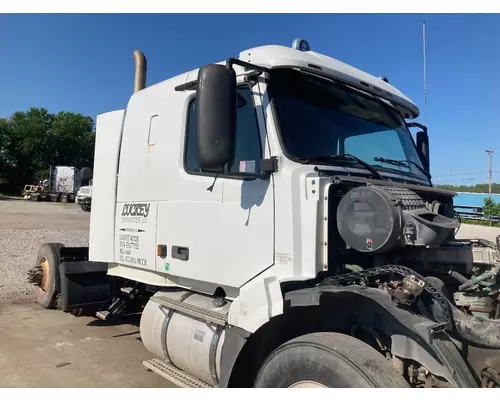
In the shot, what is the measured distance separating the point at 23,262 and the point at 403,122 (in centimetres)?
963

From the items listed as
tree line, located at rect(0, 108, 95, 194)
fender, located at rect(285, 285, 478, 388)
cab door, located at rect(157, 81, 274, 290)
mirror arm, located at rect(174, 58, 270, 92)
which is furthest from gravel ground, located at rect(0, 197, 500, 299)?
tree line, located at rect(0, 108, 95, 194)

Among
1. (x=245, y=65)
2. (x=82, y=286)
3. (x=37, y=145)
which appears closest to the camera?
(x=245, y=65)

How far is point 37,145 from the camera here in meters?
50.4

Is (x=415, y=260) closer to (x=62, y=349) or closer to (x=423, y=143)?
(x=423, y=143)

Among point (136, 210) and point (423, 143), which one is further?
point (423, 143)

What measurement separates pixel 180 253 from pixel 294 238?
1273 mm

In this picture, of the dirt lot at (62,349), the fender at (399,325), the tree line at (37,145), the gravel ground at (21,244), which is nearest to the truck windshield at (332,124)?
the fender at (399,325)

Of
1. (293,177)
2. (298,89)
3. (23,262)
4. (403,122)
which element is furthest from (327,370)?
(23,262)

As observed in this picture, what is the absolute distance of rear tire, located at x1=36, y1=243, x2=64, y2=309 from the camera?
20.4 feet

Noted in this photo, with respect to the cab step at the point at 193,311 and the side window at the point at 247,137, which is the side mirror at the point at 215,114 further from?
the cab step at the point at 193,311

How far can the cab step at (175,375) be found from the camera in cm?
355

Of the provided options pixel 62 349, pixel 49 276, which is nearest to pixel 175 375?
pixel 62 349

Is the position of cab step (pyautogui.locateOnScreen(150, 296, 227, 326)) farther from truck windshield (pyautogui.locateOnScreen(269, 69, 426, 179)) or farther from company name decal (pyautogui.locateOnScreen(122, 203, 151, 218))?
truck windshield (pyautogui.locateOnScreen(269, 69, 426, 179))

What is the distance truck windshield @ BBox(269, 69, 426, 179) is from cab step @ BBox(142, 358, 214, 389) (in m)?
2.01
